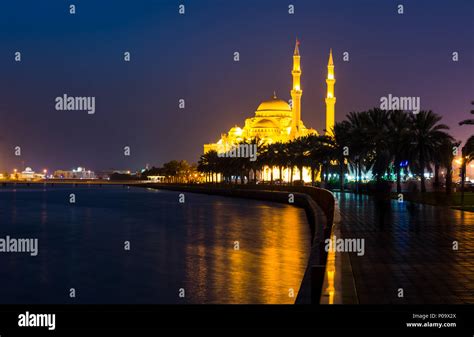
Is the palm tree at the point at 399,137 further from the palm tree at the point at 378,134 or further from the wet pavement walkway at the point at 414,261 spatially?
the wet pavement walkway at the point at 414,261

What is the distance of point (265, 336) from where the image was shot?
973 cm

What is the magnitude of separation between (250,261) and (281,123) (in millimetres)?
133508

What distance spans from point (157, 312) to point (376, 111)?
54.0m

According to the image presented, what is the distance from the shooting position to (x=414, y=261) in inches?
583

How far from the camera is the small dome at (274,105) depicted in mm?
169500

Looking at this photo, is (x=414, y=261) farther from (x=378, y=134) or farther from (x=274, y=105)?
(x=274, y=105)

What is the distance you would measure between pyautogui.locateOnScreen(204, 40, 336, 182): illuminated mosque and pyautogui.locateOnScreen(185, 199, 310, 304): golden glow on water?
77.0 metres

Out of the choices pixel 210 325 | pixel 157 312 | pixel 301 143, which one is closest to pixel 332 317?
pixel 210 325

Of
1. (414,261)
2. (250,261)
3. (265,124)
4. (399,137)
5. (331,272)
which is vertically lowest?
(250,261)

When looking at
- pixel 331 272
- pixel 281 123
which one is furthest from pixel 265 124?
pixel 331 272

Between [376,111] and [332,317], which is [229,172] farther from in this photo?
[332,317]

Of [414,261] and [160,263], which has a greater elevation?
[414,261]

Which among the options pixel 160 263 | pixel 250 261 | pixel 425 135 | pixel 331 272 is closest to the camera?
pixel 331 272

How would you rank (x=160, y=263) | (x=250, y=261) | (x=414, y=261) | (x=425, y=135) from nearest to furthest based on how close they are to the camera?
(x=414, y=261) < (x=250, y=261) < (x=160, y=263) < (x=425, y=135)
